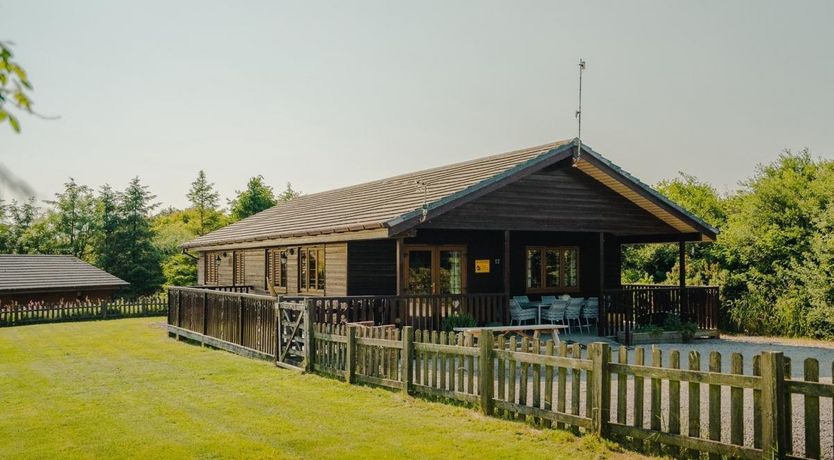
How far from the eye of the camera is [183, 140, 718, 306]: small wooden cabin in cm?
1669

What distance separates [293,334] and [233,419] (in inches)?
165

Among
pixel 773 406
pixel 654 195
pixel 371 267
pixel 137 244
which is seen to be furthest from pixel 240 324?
pixel 137 244

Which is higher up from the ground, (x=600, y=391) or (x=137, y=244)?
(x=137, y=244)

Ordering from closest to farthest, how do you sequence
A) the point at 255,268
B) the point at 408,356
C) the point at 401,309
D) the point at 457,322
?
the point at 408,356
the point at 401,309
the point at 457,322
the point at 255,268

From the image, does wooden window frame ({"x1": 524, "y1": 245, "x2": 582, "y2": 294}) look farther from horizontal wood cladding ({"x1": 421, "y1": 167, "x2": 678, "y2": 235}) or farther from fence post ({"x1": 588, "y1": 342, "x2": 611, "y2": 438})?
fence post ({"x1": 588, "y1": 342, "x2": 611, "y2": 438})

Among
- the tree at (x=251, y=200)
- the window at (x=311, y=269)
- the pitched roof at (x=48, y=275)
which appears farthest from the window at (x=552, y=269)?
the tree at (x=251, y=200)

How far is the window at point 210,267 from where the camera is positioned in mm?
30675

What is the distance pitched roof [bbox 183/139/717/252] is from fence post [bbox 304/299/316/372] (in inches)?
121

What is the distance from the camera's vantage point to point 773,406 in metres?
6.13

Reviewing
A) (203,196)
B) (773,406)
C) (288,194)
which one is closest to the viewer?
(773,406)

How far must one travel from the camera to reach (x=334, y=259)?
63.2 feet

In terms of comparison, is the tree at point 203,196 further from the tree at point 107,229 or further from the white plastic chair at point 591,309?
the white plastic chair at point 591,309

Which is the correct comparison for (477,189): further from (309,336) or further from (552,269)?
(552,269)

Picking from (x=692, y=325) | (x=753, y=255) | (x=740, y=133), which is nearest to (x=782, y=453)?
(x=692, y=325)
